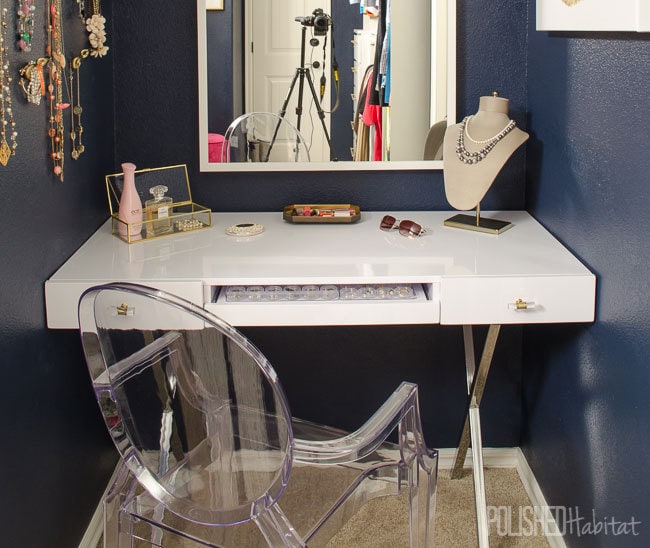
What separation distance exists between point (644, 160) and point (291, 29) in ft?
3.59

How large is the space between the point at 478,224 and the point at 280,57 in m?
0.69

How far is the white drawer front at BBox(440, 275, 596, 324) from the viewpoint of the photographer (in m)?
2.08

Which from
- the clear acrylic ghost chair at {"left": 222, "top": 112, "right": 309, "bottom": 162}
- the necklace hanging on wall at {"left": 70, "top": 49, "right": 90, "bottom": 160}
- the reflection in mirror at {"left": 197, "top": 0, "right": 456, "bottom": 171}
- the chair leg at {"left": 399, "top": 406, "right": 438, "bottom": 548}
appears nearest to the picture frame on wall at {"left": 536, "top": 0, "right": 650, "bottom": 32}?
the reflection in mirror at {"left": 197, "top": 0, "right": 456, "bottom": 171}

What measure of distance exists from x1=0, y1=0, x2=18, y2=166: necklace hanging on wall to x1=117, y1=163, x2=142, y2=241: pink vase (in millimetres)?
557

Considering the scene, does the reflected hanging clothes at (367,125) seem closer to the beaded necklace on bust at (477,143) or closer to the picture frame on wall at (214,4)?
the beaded necklace on bust at (477,143)

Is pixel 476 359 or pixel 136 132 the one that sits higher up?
pixel 136 132

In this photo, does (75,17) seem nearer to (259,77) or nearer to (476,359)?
(259,77)

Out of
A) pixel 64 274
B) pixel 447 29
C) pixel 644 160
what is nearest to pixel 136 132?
pixel 64 274

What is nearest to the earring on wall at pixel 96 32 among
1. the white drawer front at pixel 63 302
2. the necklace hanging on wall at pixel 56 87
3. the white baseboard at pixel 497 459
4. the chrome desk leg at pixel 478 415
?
the necklace hanging on wall at pixel 56 87

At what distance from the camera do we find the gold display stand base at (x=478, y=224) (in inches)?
97.0

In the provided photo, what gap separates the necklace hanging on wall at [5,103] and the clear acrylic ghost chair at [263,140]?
89 cm

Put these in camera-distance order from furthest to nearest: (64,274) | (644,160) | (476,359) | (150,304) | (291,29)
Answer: (476,359) → (291,29) → (64,274) → (644,160) → (150,304)

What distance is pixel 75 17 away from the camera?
2287mm

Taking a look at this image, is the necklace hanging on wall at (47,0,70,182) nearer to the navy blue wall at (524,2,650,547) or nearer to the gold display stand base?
the gold display stand base
